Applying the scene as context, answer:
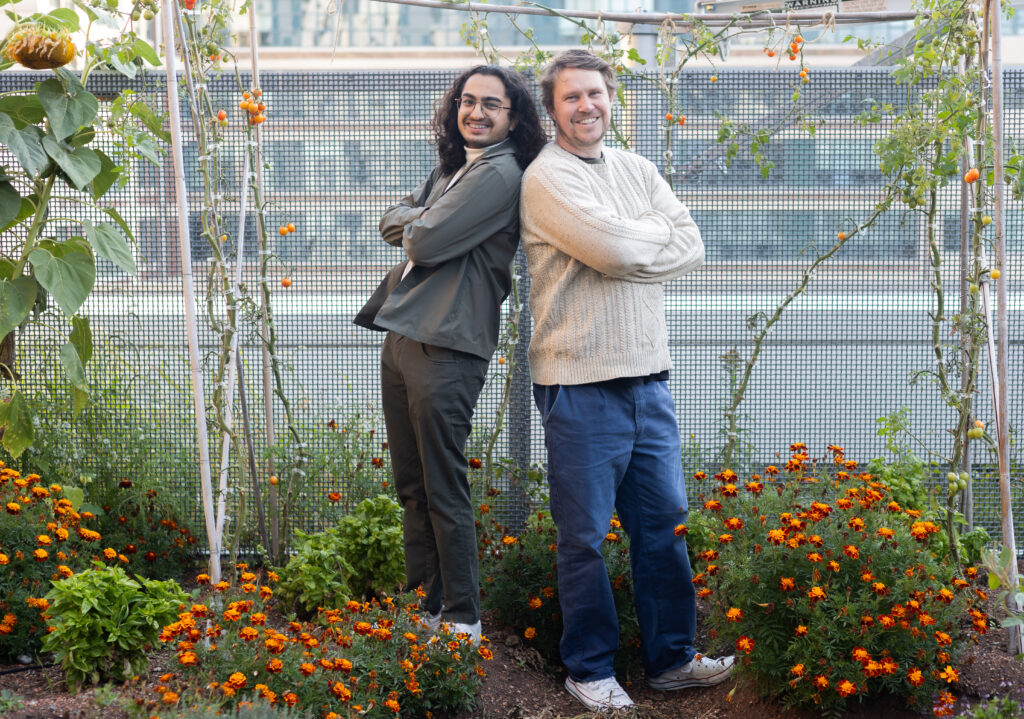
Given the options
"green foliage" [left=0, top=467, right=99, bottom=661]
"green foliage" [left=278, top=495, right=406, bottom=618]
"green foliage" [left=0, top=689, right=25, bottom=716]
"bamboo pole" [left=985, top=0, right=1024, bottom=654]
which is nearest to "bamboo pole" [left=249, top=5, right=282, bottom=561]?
"green foliage" [left=278, top=495, right=406, bottom=618]

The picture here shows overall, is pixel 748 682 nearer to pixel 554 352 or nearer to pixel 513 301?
pixel 554 352

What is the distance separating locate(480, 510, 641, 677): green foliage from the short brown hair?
4.23 ft

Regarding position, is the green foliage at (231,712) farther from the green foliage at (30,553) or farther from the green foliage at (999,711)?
the green foliage at (999,711)

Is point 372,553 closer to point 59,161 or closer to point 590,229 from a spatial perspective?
point 590,229

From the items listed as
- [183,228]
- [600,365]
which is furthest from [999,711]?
[183,228]

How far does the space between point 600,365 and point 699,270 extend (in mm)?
1369

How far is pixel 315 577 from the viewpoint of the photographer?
2.83m

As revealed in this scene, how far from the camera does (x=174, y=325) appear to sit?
12.0 ft

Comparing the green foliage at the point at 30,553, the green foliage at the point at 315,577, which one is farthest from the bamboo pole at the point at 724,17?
the green foliage at the point at 30,553

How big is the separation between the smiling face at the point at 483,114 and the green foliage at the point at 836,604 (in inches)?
45.2

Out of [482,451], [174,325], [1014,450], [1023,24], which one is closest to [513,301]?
[482,451]

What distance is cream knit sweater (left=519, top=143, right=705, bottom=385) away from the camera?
2303 millimetres

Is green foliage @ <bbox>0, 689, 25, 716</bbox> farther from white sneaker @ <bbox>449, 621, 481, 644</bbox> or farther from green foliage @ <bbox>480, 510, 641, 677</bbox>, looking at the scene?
green foliage @ <bbox>480, 510, 641, 677</bbox>

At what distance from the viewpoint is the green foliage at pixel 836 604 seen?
216cm
